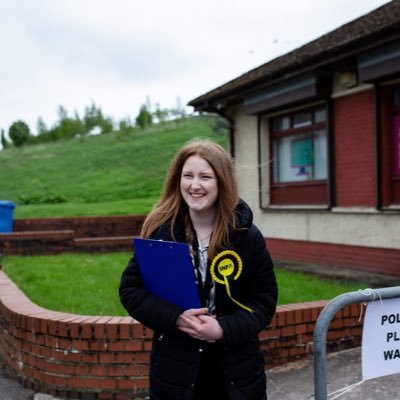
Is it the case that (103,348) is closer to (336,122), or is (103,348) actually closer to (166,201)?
(166,201)

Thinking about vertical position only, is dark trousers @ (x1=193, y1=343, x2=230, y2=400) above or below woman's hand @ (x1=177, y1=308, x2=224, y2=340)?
below

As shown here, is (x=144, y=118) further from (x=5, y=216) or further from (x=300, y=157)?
(x=300, y=157)

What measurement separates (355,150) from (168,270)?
7599 millimetres

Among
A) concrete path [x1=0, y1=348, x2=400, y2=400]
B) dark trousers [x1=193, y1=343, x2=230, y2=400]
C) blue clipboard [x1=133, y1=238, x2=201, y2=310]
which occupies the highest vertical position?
blue clipboard [x1=133, y1=238, x2=201, y2=310]

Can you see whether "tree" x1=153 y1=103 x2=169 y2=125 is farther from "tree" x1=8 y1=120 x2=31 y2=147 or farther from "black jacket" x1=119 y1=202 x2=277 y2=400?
"black jacket" x1=119 y1=202 x2=277 y2=400

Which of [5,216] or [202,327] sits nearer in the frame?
[202,327]

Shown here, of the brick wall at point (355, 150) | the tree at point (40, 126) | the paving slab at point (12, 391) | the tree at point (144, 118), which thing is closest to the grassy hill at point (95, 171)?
the tree at point (144, 118)

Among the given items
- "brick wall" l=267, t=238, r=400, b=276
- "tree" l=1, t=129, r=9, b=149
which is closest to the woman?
"brick wall" l=267, t=238, r=400, b=276

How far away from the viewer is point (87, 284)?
7.36 metres

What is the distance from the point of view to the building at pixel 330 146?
27.8ft

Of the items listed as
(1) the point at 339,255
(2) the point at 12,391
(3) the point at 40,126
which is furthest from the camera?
(3) the point at 40,126

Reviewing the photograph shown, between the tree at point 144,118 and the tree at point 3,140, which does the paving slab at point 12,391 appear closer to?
the tree at point 144,118

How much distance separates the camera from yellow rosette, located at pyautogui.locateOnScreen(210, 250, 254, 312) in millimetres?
2338

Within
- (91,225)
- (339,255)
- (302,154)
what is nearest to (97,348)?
(339,255)
